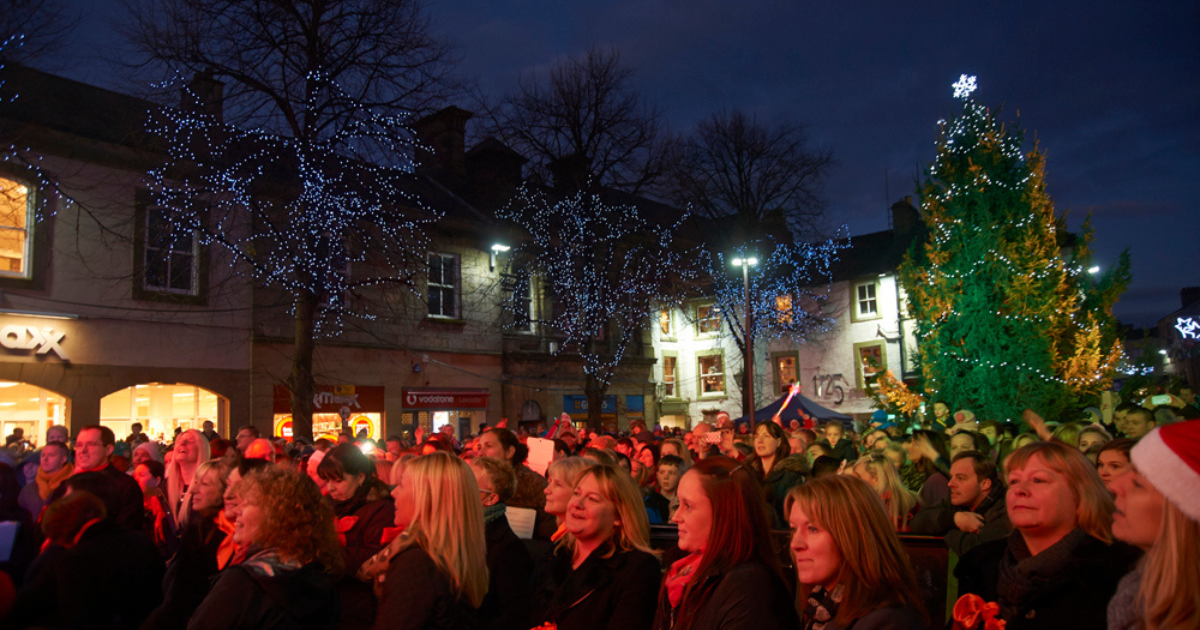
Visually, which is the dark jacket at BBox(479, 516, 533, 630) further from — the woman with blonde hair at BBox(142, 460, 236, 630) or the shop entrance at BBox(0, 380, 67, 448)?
the shop entrance at BBox(0, 380, 67, 448)

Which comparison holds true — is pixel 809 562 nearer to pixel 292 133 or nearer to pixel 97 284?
pixel 292 133

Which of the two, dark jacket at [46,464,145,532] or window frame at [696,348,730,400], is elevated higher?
window frame at [696,348,730,400]

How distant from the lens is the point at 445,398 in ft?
80.6

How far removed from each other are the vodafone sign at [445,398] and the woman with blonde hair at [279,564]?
20240 millimetres

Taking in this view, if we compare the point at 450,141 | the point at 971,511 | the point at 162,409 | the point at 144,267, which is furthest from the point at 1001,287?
the point at 450,141

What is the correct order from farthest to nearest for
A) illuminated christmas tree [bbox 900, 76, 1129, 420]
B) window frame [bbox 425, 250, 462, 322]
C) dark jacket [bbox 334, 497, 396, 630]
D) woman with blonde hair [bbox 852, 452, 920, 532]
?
1. window frame [bbox 425, 250, 462, 322]
2. illuminated christmas tree [bbox 900, 76, 1129, 420]
3. woman with blonde hair [bbox 852, 452, 920, 532]
4. dark jacket [bbox 334, 497, 396, 630]

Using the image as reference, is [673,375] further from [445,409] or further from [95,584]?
[95,584]

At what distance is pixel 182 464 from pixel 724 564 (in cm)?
504

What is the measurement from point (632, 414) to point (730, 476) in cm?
2815

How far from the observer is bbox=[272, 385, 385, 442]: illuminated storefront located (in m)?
20.5

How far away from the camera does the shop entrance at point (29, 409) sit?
55.1 feet

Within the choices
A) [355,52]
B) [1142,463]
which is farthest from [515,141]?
[1142,463]

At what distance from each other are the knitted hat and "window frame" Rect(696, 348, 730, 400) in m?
35.2

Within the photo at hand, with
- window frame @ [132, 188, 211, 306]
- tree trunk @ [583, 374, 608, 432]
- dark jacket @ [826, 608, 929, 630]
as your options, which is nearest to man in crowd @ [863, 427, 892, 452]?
dark jacket @ [826, 608, 929, 630]
